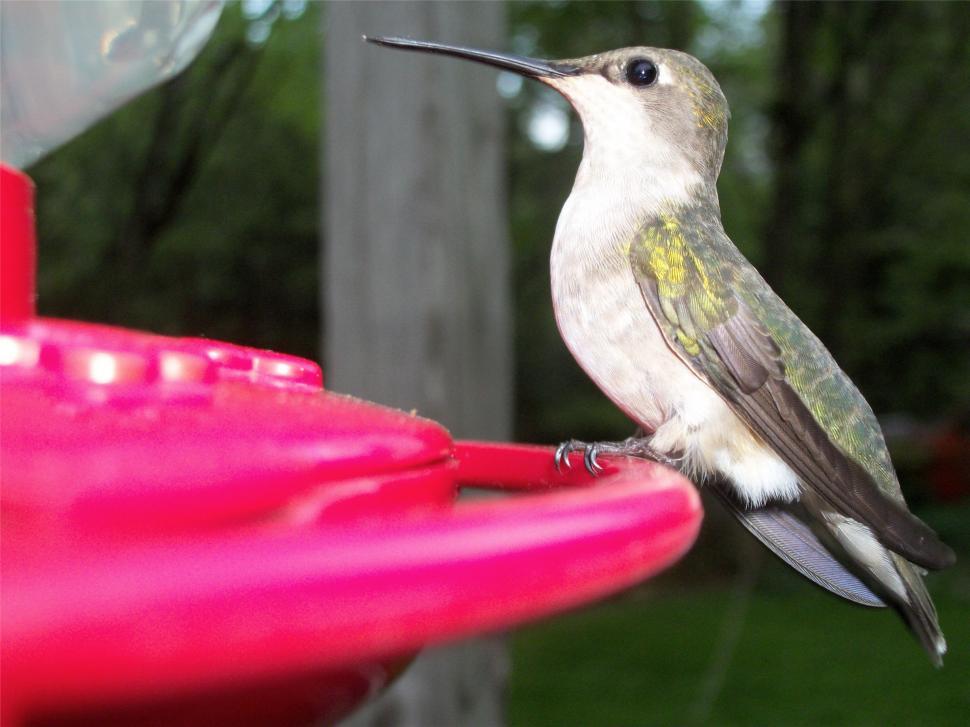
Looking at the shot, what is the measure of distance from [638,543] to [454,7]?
1.86m

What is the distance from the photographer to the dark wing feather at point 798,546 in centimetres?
136

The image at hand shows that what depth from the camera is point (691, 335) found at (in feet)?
4.76

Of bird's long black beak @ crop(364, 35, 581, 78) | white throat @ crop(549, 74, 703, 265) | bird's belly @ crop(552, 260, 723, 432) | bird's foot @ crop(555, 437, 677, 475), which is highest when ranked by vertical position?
bird's long black beak @ crop(364, 35, 581, 78)

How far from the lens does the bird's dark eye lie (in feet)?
5.03

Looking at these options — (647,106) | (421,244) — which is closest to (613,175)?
(647,106)

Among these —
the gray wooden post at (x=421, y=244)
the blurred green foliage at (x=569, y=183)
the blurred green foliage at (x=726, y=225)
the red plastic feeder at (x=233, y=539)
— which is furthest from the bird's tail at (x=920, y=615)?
the blurred green foliage at (x=569, y=183)

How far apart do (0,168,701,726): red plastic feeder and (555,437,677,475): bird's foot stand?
0.25 m

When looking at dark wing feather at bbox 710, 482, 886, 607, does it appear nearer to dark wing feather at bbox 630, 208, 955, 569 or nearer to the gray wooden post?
dark wing feather at bbox 630, 208, 955, 569

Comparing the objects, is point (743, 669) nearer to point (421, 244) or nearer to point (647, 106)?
point (421, 244)

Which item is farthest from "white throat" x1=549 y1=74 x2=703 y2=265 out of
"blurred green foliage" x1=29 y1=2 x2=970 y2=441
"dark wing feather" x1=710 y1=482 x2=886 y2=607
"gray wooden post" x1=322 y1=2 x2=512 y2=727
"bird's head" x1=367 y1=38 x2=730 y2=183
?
"blurred green foliage" x1=29 y1=2 x2=970 y2=441

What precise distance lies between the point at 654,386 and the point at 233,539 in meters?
0.96

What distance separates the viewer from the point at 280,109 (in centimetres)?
1009

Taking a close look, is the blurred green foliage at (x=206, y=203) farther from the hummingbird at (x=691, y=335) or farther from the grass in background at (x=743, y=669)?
the hummingbird at (x=691, y=335)

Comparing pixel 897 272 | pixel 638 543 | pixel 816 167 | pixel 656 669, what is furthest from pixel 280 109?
pixel 638 543
